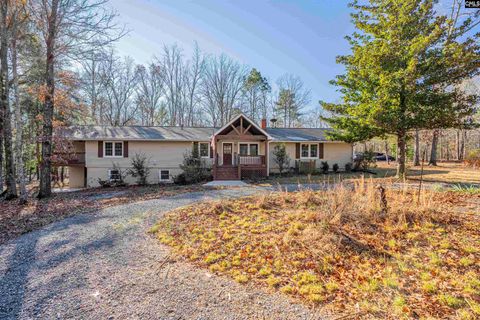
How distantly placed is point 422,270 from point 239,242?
126 inches

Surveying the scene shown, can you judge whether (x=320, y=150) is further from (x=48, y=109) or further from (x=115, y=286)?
(x=48, y=109)

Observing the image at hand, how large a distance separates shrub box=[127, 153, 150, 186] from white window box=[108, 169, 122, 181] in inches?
28.2

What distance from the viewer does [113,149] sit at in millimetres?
16641

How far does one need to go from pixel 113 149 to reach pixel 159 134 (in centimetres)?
338

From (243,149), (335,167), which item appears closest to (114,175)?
(243,149)

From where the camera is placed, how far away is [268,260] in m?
4.19

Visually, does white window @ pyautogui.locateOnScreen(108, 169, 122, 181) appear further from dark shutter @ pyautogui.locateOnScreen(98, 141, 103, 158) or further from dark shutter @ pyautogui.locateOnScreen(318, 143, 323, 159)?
dark shutter @ pyautogui.locateOnScreen(318, 143, 323, 159)

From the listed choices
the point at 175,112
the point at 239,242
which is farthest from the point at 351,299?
the point at 175,112

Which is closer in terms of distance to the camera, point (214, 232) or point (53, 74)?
point (214, 232)

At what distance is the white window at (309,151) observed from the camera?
18859mm

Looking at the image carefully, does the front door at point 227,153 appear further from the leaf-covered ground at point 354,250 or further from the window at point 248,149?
the leaf-covered ground at point 354,250

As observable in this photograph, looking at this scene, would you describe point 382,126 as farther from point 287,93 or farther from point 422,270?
point 287,93

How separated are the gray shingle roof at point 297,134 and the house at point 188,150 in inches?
3.3

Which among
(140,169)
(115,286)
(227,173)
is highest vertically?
(140,169)
